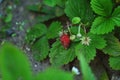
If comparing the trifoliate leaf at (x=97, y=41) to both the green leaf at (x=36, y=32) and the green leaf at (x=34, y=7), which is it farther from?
the green leaf at (x=34, y=7)

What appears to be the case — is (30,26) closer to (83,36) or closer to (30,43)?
(30,43)

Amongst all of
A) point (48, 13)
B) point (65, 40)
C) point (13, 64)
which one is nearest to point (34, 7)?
point (48, 13)

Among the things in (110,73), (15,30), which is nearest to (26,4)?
(15,30)

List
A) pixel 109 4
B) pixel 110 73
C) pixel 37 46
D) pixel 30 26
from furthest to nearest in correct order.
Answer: pixel 30 26 < pixel 37 46 < pixel 110 73 < pixel 109 4

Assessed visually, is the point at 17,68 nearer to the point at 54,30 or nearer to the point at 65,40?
the point at 65,40

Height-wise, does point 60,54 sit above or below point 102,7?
below

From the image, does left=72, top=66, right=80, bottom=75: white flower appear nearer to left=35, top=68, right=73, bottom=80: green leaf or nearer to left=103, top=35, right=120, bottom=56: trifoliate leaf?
left=103, top=35, right=120, bottom=56: trifoliate leaf
